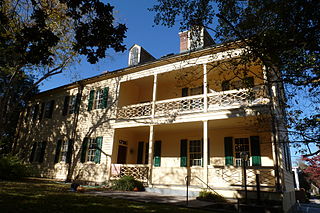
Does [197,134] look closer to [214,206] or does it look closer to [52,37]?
[214,206]

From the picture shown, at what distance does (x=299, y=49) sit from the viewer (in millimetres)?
5047

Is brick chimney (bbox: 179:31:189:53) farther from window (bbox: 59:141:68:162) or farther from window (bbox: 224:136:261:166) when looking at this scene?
window (bbox: 59:141:68:162)

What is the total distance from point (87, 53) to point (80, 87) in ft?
38.4

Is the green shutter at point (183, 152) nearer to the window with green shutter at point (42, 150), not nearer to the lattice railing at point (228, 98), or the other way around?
the lattice railing at point (228, 98)

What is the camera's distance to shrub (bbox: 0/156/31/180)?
40.8ft

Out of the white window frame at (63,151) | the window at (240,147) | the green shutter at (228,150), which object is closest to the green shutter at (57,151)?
the white window frame at (63,151)

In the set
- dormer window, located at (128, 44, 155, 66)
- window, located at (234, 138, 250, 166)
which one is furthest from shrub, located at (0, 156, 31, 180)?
window, located at (234, 138, 250, 166)

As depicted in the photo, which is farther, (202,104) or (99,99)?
(99,99)

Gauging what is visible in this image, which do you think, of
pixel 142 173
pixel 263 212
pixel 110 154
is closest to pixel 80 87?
pixel 110 154

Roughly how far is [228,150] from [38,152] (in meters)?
→ 14.0

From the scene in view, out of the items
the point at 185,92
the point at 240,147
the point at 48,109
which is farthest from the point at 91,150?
the point at 240,147

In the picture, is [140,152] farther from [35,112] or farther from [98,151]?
[35,112]

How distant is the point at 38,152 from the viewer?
17.3 metres

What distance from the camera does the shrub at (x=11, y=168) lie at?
1242cm
